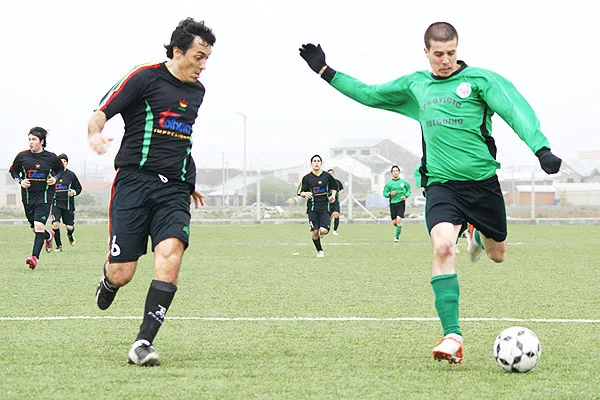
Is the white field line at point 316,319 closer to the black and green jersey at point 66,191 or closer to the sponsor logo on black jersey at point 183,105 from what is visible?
the sponsor logo on black jersey at point 183,105

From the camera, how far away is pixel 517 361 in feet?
18.2

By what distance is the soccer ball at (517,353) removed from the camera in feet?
18.2

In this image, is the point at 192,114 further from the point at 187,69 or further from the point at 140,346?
the point at 140,346

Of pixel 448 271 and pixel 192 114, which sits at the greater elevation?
pixel 192 114

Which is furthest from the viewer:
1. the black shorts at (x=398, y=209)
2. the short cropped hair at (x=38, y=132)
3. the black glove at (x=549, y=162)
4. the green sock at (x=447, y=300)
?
the black shorts at (x=398, y=209)

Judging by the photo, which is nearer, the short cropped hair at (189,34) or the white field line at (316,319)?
the short cropped hair at (189,34)

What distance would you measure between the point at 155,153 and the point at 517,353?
271 centimetres

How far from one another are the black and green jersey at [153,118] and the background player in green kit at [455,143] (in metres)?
1.66

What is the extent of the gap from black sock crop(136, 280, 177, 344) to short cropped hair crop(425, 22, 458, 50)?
2.42 meters

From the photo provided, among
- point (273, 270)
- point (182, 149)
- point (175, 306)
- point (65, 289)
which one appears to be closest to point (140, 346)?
point (182, 149)

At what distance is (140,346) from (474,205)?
2451 mm

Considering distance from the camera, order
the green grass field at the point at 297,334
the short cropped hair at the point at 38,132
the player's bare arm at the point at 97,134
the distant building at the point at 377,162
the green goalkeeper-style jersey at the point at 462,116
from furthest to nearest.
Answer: the distant building at the point at 377,162 < the short cropped hair at the point at 38,132 < the green goalkeeper-style jersey at the point at 462,116 < the player's bare arm at the point at 97,134 < the green grass field at the point at 297,334

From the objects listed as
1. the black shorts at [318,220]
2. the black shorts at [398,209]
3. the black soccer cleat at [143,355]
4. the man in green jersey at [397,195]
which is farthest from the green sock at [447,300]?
the black shorts at [398,209]

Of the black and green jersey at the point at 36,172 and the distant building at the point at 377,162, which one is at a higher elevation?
the distant building at the point at 377,162
